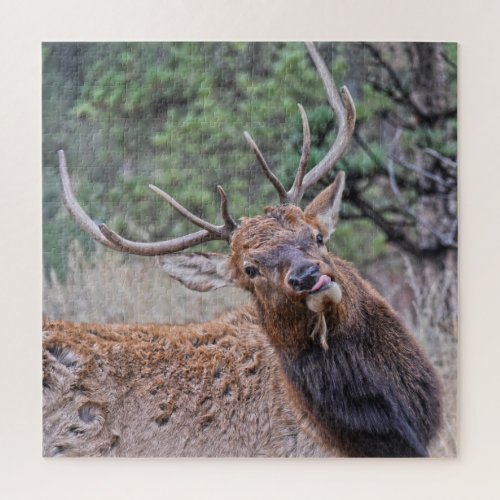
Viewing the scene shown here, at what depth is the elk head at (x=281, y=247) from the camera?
2770mm

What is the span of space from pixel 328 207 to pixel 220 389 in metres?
0.92

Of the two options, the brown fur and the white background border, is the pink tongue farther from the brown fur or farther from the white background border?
the white background border

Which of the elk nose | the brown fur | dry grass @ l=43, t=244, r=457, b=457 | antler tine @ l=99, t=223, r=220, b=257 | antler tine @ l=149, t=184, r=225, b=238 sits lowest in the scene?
the brown fur

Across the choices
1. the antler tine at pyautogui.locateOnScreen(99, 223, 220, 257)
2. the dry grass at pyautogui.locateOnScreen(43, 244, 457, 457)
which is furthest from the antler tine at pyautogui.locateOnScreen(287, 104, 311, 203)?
the dry grass at pyautogui.locateOnScreen(43, 244, 457, 457)

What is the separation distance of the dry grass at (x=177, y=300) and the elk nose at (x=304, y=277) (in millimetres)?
300

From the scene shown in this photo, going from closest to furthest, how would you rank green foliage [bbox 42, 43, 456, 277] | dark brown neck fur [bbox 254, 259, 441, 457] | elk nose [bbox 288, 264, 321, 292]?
1. elk nose [bbox 288, 264, 321, 292]
2. dark brown neck fur [bbox 254, 259, 441, 457]
3. green foliage [bbox 42, 43, 456, 277]

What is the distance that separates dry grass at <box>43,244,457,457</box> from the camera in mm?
2945

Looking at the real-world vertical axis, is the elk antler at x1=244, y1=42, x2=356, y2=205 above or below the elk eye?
above

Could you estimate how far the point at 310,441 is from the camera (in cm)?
295

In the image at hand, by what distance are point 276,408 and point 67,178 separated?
1356 millimetres

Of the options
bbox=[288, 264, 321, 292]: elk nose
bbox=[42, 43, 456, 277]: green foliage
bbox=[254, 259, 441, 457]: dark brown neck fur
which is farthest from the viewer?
bbox=[42, 43, 456, 277]: green foliage

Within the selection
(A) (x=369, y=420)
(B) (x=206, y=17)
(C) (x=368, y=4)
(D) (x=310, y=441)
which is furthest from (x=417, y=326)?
(B) (x=206, y=17)

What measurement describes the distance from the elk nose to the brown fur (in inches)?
7.4

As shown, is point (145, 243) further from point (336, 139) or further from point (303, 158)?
point (336, 139)
